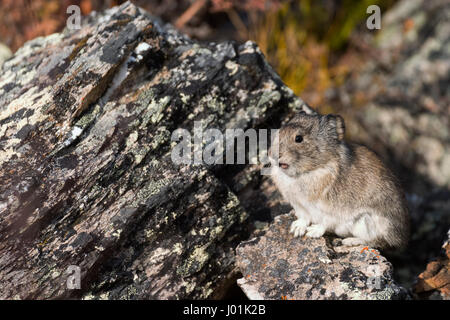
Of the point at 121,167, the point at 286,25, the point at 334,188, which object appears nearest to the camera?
the point at 121,167

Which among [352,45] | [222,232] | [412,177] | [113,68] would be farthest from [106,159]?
[352,45]

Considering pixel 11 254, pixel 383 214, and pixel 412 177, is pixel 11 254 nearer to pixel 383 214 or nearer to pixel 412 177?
pixel 383 214

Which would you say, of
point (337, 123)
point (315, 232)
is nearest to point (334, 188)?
point (315, 232)

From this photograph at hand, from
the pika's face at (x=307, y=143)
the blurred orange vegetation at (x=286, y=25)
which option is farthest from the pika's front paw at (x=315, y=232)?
the blurred orange vegetation at (x=286, y=25)

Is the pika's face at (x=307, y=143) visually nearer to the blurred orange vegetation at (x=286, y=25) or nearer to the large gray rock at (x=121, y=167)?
the large gray rock at (x=121, y=167)

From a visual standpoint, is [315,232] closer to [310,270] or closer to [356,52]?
[310,270]

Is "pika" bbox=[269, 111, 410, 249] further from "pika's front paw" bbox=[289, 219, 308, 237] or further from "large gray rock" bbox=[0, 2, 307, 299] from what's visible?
"large gray rock" bbox=[0, 2, 307, 299]
